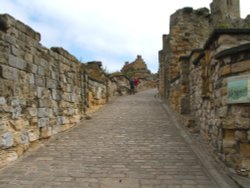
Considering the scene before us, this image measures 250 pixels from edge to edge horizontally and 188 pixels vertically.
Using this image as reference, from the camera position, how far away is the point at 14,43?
19.5 ft

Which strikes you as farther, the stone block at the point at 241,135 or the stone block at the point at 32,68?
the stone block at the point at 32,68

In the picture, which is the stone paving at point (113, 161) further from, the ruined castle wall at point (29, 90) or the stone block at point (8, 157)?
the ruined castle wall at point (29, 90)

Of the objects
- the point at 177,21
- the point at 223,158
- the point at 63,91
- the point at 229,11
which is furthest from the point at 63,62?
the point at 229,11

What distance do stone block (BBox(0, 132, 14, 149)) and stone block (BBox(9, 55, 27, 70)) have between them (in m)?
1.27

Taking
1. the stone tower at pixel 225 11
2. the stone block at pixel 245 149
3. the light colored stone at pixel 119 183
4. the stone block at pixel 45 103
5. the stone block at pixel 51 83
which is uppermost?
the stone tower at pixel 225 11

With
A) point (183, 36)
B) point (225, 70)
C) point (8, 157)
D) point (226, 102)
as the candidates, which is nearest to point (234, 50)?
point (225, 70)

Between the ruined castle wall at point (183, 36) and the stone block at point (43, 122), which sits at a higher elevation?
the ruined castle wall at point (183, 36)

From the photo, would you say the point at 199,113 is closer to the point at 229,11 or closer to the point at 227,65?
the point at 227,65

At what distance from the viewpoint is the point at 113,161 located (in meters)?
5.79

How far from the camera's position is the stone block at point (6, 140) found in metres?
5.32

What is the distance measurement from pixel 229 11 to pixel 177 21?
5.59m

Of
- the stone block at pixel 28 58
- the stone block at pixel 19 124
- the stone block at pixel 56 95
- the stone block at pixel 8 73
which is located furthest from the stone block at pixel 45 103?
the stone block at pixel 8 73

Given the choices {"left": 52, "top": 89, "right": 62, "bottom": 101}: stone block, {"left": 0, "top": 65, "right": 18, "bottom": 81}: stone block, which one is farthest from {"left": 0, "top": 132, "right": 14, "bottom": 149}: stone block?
Answer: {"left": 52, "top": 89, "right": 62, "bottom": 101}: stone block

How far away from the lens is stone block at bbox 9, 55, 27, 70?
19.0ft
